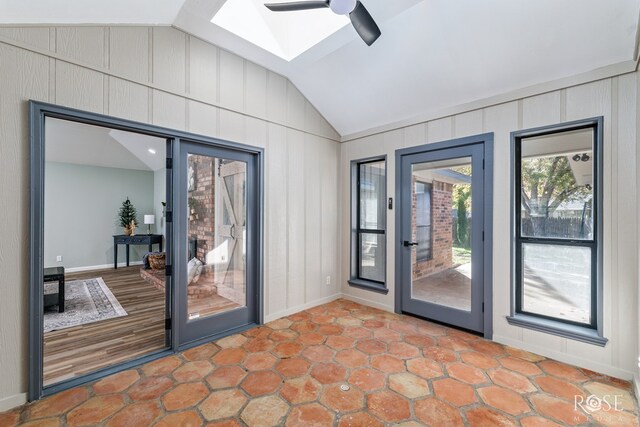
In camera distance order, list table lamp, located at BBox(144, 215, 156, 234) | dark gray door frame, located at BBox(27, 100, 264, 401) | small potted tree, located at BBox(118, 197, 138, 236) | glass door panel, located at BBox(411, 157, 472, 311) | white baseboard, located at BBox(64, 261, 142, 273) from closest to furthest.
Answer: dark gray door frame, located at BBox(27, 100, 264, 401) → glass door panel, located at BBox(411, 157, 472, 311) → white baseboard, located at BBox(64, 261, 142, 273) → small potted tree, located at BBox(118, 197, 138, 236) → table lamp, located at BBox(144, 215, 156, 234)

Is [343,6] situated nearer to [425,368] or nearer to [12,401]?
[425,368]

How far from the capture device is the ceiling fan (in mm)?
1900

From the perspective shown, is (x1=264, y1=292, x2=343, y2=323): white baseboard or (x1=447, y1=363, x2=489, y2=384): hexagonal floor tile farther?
(x1=264, y1=292, x2=343, y2=323): white baseboard

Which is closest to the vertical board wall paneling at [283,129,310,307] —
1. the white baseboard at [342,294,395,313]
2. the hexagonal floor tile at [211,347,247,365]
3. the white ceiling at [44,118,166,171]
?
the white baseboard at [342,294,395,313]

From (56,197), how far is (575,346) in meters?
9.28

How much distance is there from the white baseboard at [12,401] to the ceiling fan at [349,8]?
3297mm

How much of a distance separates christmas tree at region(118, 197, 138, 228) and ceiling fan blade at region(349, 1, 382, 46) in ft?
24.3

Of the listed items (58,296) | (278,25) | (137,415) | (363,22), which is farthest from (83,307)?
(363,22)

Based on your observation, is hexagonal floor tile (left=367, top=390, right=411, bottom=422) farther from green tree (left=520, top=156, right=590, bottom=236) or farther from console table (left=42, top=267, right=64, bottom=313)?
console table (left=42, top=267, right=64, bottom=313)

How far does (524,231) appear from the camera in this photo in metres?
2.92

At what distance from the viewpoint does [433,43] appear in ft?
8.98

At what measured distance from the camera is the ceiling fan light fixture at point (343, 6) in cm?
186

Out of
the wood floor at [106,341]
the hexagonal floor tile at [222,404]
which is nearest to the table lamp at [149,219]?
the wood floor at [106,341]

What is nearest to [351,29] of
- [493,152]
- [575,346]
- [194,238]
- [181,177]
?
[493,152]
